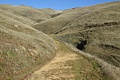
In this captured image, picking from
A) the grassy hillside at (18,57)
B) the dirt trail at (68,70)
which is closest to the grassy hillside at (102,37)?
the dirt trail at (68,70)

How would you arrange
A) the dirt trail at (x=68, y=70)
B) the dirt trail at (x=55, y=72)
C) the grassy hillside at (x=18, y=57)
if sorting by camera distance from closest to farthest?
1. the grassy hillside at (x=18, y=57)
2. the dirt trail at (x=55, y=72)
3. the dirt trail at (x=68, y=70)

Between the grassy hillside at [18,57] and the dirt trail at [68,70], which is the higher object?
the grassy hillside at [18,57]

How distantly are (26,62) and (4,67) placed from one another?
12.5 feet

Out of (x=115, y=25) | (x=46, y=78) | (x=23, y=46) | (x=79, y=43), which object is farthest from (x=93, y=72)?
(x=115, y=25)

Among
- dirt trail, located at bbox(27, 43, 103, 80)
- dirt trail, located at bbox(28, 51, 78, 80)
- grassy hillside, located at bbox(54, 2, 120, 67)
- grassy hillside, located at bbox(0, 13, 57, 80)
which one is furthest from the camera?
grassy hillside, located at bbox(54, 2, 120, 67)

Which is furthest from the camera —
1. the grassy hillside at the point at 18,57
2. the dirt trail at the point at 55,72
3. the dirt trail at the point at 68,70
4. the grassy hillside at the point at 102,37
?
the grassy hillside at the point at 102,37

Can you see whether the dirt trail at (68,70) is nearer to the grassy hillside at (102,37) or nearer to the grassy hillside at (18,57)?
the grassy hillside at (18,57)

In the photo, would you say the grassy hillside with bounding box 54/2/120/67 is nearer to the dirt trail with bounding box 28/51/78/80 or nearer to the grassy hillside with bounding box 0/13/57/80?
the grassy hillside with bounding box 0/13/57/80

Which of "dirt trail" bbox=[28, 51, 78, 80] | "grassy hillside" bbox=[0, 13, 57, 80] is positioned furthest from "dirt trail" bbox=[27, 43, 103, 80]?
"grassy hillside" bbox=[0, 13, 57, 80]

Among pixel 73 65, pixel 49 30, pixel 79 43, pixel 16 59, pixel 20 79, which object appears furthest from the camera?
pixel 49 30

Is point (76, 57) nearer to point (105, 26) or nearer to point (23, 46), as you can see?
point (23, 46)

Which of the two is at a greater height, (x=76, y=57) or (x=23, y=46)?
(x=23, y=46)

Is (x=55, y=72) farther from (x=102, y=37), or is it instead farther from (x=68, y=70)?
(x=102, y=37)

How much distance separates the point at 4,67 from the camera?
22938 mm
